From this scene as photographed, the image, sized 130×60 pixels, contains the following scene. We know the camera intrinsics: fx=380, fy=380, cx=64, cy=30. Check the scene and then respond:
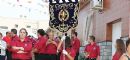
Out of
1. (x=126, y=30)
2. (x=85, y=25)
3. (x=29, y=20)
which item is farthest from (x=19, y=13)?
(x=126, y=30)

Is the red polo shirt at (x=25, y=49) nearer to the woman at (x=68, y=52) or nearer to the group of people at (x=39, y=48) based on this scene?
the group of people at (x=39, y=48)

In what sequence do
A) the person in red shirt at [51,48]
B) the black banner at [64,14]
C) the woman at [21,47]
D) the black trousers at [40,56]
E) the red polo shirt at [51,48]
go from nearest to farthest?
the woman at [21,47], the black banner at [64,14], the person in red shirt at [51,48], the red polo shirt at [51,48], the black trousers at [40,56]

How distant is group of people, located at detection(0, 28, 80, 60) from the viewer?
32.4 feet

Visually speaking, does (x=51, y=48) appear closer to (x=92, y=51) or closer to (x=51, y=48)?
(x=51, y=48)

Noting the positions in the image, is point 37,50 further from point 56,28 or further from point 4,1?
point 4,1

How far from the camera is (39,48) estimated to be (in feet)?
36.7

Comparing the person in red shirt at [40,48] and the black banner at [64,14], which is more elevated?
the black banner at [64,14]

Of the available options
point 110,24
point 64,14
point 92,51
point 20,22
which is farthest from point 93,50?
point 20,22

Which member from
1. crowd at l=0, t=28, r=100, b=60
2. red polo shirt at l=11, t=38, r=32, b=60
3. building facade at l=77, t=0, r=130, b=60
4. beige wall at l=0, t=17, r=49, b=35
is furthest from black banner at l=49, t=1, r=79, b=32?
beige wall at l=0, t=17, r=49, b=35

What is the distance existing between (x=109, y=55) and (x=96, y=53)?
5.51ft

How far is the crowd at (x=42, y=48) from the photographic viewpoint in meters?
9.94

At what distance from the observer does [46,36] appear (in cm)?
1136

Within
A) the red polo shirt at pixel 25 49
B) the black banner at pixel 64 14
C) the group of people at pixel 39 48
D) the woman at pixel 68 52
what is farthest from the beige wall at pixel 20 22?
the woman at pixel 68 52

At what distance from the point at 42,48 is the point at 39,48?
0.29 ft
